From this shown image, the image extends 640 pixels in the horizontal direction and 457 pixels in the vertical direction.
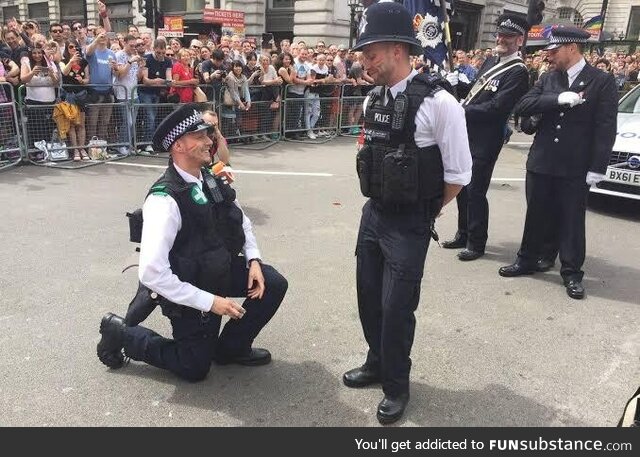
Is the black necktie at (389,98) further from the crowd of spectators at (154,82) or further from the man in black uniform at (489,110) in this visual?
the crowd of spectators at (154,82)

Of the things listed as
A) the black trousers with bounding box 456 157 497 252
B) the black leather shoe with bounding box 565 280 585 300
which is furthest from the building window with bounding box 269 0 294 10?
the black leather shoe with bounding box 565 280 585 300

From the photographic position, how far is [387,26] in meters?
2.47

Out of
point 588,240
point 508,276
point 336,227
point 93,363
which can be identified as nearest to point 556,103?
point 508,276

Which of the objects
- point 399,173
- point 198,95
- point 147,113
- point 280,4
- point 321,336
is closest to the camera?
point 399,173

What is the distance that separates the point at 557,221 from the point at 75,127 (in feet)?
24.0

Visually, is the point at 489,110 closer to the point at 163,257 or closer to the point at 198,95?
the point at 163,257

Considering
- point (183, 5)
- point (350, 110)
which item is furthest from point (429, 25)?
point (183, 5)

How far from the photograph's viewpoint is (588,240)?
580 cm

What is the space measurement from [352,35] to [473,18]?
14.3 m

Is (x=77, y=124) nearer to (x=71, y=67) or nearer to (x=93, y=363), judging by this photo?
(x=71, y=67)

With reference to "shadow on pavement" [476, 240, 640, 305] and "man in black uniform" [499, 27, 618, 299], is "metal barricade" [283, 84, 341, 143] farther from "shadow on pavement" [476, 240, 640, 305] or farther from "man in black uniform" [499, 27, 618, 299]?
"man in black uniform" [499, 27, 618, 299]

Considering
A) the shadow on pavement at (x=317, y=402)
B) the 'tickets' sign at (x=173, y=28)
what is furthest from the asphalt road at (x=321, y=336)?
the 'tickets' sign at (x=173, y=28)

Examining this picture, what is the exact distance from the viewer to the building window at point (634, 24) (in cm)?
4656

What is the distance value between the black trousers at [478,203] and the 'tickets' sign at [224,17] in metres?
23.0
